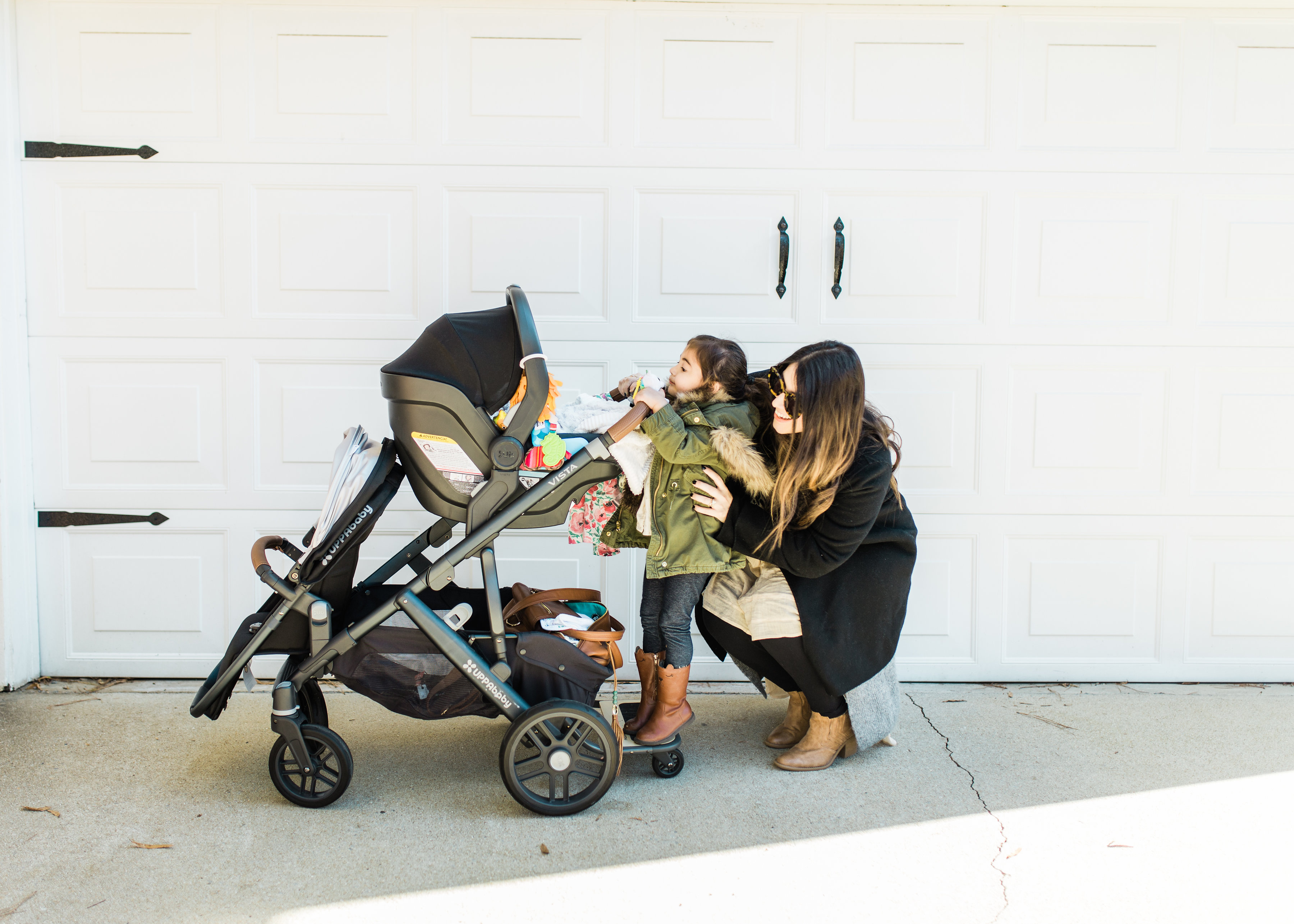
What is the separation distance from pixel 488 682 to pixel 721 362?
3.61 ft

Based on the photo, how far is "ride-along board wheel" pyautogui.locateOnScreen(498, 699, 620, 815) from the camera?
2266 mm

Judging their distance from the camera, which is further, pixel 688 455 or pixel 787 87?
pixel 787 87

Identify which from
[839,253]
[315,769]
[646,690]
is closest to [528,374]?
[646,690]

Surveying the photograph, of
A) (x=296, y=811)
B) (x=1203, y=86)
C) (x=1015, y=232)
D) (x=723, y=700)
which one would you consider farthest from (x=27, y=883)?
(x=1203, y=86)

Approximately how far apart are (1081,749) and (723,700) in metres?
1.21

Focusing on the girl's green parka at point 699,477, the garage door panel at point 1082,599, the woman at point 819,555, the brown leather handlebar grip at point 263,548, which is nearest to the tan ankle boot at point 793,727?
the woman at point 819,555

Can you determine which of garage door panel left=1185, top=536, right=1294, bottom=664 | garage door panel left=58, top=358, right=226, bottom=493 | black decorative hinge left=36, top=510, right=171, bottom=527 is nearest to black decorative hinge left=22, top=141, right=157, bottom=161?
garage door panel left=58, top=358, right=226, bottom=493

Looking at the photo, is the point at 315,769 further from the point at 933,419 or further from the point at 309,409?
the point at 933,419

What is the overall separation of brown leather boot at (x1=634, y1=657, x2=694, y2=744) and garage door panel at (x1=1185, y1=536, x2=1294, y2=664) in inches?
86.6

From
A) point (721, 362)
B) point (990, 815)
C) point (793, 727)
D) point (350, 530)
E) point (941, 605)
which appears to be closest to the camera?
point (350, 530)

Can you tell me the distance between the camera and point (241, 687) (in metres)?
3.25

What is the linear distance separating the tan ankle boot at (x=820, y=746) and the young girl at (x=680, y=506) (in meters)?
0.33

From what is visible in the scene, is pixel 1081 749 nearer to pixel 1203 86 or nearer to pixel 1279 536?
pixel 1279 536

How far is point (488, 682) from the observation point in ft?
7.49
